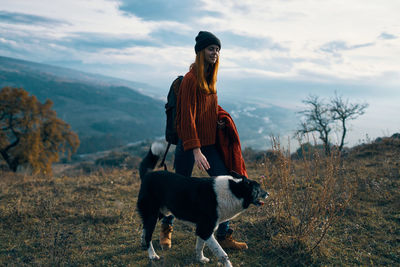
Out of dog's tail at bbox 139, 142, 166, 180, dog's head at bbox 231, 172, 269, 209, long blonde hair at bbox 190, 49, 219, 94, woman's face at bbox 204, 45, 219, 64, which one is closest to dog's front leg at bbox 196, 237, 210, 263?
dog's head at bbox 231, 172, 269, 209

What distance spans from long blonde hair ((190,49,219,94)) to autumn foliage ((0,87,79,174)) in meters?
28.2

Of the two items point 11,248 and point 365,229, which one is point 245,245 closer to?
point 365,229

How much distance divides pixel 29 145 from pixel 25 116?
319 cm

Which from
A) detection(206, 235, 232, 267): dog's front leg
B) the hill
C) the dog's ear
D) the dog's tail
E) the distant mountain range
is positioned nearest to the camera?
detection(206, 235, 232, 267): dog's front leg

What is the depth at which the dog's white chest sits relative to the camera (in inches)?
125

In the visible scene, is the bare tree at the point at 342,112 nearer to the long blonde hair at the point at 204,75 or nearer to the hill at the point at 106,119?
the long blonde hair at the point at 204,75

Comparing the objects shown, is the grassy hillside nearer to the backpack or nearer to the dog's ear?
the dog's ear

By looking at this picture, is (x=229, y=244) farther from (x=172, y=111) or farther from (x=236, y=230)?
(x=172, y=111)

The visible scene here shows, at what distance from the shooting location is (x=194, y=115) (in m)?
3.29

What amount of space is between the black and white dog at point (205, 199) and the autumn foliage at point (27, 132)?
27713 mm

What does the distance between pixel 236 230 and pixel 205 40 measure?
2.99 m

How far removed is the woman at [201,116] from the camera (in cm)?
320

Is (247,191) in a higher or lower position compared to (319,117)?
lower

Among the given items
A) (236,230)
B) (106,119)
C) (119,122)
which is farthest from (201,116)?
(106,119)
